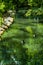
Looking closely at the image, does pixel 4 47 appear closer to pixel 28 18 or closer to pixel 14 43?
pixel 14 43

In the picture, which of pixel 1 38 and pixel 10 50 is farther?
pixel 1 38

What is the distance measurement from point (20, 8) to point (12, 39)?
6904 millimetres

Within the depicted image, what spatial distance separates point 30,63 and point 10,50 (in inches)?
61.4

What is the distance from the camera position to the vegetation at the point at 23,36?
9.59 meters

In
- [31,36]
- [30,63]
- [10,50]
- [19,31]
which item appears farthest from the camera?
[19,31]

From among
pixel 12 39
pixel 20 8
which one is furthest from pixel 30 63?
pixel 20 8

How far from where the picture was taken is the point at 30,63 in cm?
916

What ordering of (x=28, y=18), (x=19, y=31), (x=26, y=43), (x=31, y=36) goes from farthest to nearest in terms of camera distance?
(x=28, y=18) → (x=19, y=31) → (x=31, y=36) → (x=26, y=43)

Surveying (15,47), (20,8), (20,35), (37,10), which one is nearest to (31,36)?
(20,35)

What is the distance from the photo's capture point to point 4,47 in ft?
35.0

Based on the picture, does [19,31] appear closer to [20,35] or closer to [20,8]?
[20,35]

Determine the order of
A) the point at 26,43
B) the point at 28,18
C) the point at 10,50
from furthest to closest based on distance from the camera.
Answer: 1. the point at 28,18
2. the point at 26,43
3. the point at 10,50

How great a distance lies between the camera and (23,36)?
1202 centimetres

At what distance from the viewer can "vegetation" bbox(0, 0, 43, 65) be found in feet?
31.4
